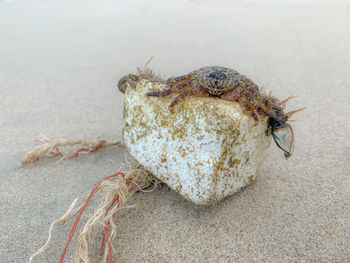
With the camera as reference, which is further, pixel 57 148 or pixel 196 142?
pixel 57 148

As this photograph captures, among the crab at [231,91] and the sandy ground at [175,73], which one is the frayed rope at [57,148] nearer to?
the sandy ground at [175,73]

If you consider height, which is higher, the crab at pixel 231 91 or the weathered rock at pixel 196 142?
the crab at pixel 231 91

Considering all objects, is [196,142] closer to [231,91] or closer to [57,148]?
[231,91]

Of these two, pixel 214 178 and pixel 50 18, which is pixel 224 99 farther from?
pixel 50 18

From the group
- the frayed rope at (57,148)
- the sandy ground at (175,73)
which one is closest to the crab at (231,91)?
the sandy ground at (175,73)

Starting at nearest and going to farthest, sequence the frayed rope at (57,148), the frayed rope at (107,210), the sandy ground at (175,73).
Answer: the frayed rope at (107,210)
the sandy ground at (175,73)
the frayed rope at (57,148)

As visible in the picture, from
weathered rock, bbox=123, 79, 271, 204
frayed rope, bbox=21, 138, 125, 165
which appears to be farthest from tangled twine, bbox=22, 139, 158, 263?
weathered rock, bbox=123, 79, 271, 204

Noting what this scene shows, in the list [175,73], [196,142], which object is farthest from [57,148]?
[175,73]
